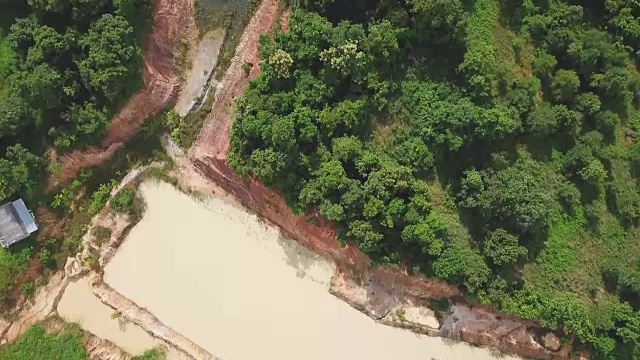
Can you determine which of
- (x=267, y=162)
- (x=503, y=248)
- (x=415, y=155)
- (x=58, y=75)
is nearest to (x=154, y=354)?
(x=267, y=162)

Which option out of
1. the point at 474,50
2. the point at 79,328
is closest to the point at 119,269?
the point at 79,328

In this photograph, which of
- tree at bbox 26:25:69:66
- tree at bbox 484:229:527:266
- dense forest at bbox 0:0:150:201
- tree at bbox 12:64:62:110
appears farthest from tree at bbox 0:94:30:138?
tree at bbox 484:229:527:266

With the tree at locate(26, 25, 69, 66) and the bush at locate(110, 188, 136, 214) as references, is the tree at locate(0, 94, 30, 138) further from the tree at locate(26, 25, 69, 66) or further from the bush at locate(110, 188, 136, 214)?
the bush at locate(110, 188, 136, 214)

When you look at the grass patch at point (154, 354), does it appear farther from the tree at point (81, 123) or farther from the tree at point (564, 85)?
the tree at point (564, 85)

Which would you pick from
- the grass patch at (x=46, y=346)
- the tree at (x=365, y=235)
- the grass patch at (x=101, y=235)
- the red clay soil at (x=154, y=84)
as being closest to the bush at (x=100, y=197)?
the grass patch at (x=101, y=235)

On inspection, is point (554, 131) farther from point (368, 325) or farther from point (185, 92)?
point (185, 92)

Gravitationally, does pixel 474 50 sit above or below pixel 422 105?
→ above

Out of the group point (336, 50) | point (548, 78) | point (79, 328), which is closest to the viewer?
point (336, 50)

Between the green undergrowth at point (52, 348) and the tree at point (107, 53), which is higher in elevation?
the tree at point (107, 53)
